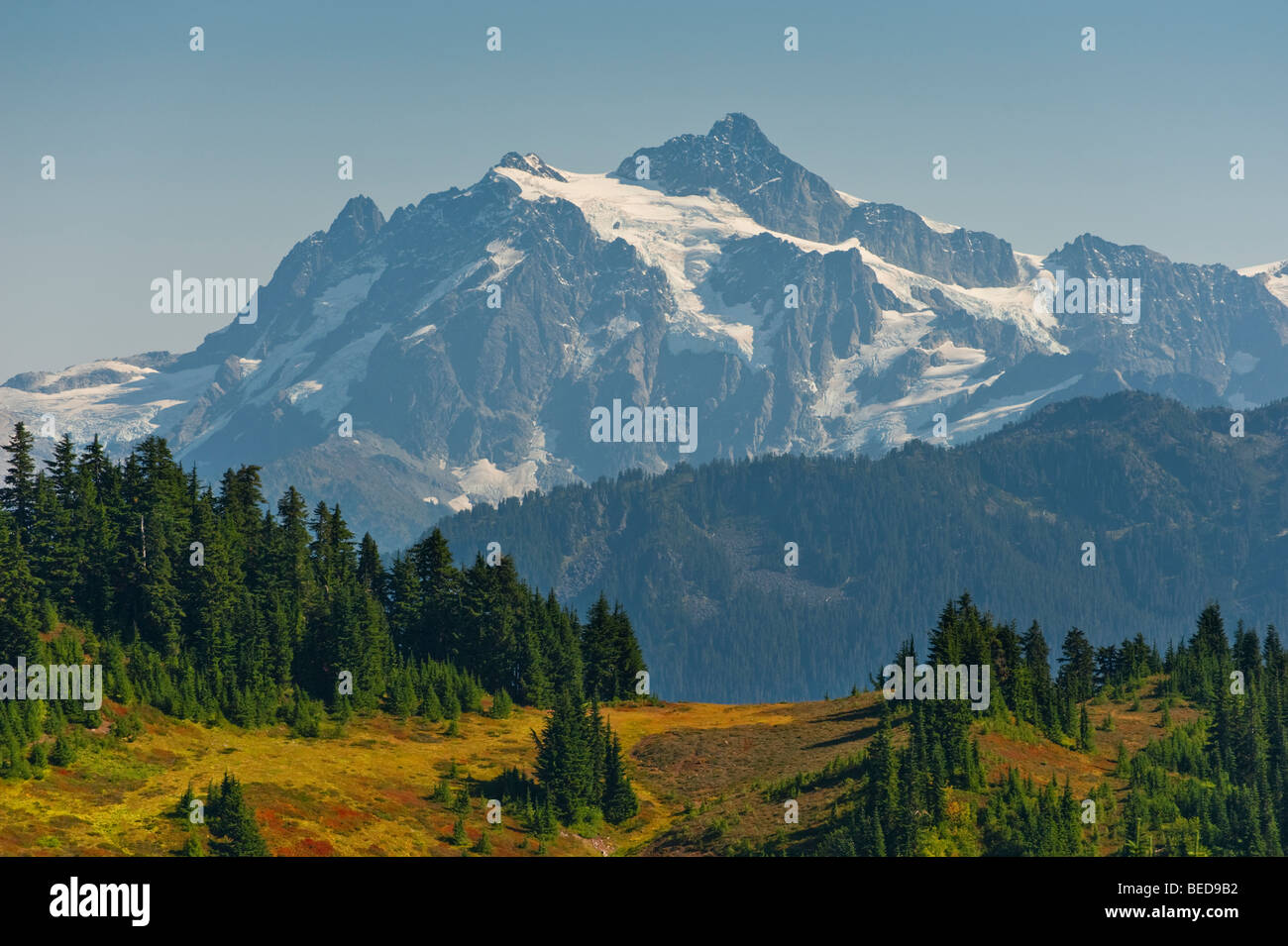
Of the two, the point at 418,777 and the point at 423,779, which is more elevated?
the point at 418,777

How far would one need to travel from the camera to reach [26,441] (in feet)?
390

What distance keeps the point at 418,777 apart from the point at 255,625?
24914 mm

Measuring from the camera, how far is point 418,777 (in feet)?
340

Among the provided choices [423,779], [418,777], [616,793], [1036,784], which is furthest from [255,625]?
[1036,784]

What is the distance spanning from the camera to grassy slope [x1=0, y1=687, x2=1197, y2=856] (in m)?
82.9

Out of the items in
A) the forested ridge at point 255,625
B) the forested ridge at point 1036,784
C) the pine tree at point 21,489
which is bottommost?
the forested ridge at point 1036,784

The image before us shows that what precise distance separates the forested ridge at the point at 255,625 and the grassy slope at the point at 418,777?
9.05 feet

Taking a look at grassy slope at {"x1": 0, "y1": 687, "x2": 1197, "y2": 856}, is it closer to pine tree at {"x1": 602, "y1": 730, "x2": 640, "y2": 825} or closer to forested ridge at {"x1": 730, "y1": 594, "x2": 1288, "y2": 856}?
pine tree at {"x1": 602, "y1": 730, "x2": 640, "y2": 825}

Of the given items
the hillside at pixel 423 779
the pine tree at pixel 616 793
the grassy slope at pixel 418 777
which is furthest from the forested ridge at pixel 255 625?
the hillside at pixel 423 779

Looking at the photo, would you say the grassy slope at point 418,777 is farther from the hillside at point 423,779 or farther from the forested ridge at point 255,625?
the forested ridge at point 255,625

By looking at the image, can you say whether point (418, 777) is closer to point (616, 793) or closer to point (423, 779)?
point (423, 779)

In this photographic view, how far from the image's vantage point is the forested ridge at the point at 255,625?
104 meters

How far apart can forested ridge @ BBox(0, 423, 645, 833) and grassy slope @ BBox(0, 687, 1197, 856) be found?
2.76m
